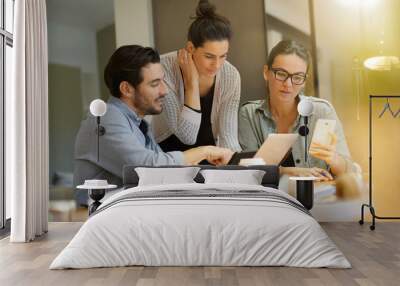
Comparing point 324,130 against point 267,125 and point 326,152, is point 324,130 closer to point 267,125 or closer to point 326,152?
point 326,152

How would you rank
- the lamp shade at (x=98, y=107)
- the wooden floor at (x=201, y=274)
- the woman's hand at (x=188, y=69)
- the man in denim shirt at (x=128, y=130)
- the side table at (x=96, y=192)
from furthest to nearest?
1. the woman's hand at (x=188, y=69)
2. the man in denim shirt at (x=128, y=130)
3. the lamp shade at (x=98, y=107)
4. the side table at (x=96, y=192)
5. the wooden floor at (x=201, y=274)

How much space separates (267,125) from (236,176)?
43.8 inches

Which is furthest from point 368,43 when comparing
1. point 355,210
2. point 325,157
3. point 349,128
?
point 355,210

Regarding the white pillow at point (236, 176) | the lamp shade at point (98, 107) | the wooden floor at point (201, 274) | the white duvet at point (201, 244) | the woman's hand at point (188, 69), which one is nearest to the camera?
the wooden floor at point (201, 274)

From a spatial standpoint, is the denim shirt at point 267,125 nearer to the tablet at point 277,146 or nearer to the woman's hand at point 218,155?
the tablet at point 277,146

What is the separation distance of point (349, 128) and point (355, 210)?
1.05 meters

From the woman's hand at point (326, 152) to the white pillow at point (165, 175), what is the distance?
64.0 inches

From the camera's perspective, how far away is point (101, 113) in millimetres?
6602

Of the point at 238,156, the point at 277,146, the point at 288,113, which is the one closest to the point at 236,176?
the point at 238,156

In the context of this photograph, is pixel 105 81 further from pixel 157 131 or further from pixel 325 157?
pixel 325 157

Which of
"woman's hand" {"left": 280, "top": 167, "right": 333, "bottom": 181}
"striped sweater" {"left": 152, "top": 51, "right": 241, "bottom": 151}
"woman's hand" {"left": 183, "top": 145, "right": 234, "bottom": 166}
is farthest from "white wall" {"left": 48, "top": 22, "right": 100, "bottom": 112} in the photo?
"woman's hand" {"left": 280, "top": 167, "right": 333, "bottom": 181}

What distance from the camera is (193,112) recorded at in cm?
672

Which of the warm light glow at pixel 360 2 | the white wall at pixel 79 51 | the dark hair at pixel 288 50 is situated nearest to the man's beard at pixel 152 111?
the white wall at pixel 79 51

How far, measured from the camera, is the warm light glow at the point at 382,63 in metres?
6.83
